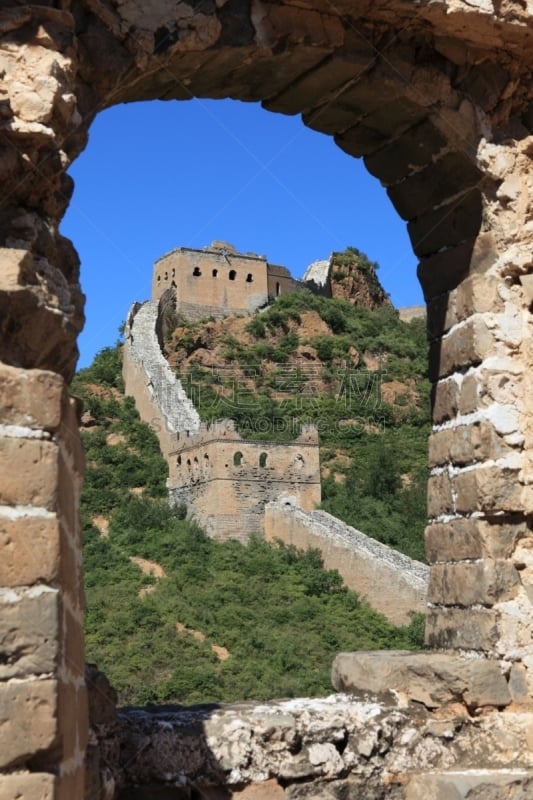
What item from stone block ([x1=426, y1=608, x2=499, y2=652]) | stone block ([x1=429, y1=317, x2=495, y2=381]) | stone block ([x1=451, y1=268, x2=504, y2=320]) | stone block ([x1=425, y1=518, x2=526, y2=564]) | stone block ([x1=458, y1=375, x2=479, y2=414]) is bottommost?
stone block ([x1=426, y1=608, x2=499, y2=652])

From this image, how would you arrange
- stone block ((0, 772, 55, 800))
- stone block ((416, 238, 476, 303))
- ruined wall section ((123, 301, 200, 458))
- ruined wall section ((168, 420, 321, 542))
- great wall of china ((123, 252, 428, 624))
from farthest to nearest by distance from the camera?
ruined wall section ((123, 301, 200, 458))
ruined wall section ((168, 420, 321, 542))
great wall of china ((123, 252, 428, 624))
stone block ((416, 238, 476, 303))
stone block ((0, 772, 55, 800))

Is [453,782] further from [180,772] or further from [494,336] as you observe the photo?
[494,336]

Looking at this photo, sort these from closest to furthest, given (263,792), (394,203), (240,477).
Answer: (263,792), (394,203), (240,477)

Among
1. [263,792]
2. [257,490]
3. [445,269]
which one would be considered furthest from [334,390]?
[263,792]

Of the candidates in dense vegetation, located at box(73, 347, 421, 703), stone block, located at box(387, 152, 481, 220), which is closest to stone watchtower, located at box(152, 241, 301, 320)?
dense vegetation, located at box(73, 347, 421, 703)

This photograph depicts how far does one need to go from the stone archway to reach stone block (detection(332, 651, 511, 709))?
9 cm

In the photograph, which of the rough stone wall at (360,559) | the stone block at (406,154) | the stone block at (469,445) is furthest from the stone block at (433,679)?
the rough stone wall at (360,559)

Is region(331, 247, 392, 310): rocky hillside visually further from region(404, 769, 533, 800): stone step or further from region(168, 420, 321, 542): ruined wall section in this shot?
region(404, 769, 533, 800): stone step

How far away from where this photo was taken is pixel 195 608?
1769cm

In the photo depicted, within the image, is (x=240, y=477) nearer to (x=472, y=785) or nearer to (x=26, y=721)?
(x=472, y=785)

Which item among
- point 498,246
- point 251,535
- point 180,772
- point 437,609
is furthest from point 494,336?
point 251,535

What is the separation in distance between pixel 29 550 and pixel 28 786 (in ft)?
1.62

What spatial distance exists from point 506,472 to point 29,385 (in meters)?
2.05

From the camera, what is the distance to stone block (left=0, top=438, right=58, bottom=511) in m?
2.21
